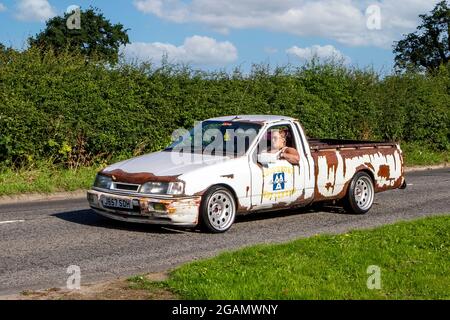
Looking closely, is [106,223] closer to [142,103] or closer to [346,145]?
[346,145]

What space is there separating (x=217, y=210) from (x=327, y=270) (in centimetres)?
337

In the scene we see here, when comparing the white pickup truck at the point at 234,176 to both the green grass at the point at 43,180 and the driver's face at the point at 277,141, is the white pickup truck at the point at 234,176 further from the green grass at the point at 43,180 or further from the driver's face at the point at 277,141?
the green grass at the point at 43,180

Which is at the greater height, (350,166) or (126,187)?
(350,166)

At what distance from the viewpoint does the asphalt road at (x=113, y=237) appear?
8.22 meters

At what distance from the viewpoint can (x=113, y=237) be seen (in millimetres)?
10188

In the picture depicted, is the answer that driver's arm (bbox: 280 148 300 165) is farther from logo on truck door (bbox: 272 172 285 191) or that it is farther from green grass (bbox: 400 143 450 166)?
green grass (bbox: 400 143 450 166)

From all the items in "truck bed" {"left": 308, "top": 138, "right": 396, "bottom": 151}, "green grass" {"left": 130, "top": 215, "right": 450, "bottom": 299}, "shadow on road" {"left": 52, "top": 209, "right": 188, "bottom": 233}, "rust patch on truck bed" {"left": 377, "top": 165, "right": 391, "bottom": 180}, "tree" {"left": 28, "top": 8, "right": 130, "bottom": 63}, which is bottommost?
"green grass" {"left": 130, "top": 215, "right": 450, "bottom": 299}

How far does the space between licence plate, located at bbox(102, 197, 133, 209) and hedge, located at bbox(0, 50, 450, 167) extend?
6.64m

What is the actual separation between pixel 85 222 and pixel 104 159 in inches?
274

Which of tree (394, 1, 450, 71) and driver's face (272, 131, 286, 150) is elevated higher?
tree (394, 1, 450, 71)

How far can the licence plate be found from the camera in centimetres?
1030

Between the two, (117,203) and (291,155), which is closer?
(117,203)

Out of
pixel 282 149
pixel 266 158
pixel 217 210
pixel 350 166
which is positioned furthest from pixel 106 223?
pixel 350 166

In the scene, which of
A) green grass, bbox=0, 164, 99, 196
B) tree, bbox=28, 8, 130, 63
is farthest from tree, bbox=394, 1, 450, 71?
green grass, bbox=0, 164, 99, 196
